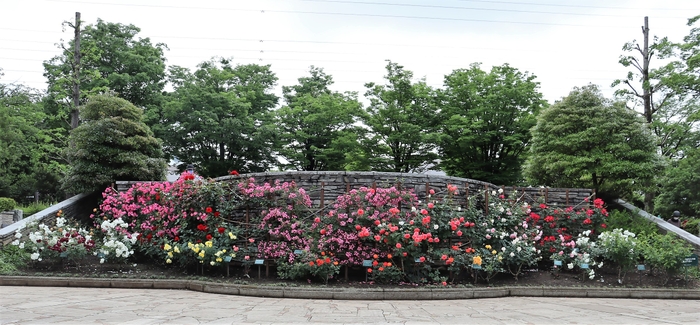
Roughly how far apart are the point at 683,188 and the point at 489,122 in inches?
250

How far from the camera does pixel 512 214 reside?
834cm

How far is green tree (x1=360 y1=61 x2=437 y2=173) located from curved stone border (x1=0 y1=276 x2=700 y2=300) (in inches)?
387

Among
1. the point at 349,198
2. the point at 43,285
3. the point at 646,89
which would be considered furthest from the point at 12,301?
the point at 646,89

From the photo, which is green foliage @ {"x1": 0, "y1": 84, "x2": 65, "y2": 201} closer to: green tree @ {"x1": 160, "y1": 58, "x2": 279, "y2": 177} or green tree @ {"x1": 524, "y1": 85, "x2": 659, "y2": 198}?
green tree @ {"x1": 160, "y1": 58, "x2": 279, "y2": 177}

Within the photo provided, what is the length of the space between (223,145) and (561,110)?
14.1m

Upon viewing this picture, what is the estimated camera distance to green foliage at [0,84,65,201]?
1873 cm

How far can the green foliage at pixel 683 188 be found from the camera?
44.5ft

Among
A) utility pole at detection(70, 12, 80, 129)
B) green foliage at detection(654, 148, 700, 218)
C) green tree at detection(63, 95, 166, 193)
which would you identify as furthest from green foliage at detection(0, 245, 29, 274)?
green foliage at detection(654, 148, 700, 218)

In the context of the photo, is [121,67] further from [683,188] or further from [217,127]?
[683,188]

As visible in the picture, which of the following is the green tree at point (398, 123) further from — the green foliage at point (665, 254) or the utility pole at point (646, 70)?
the green foliage at point (665, 254)

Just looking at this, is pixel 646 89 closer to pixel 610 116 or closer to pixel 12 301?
pixel 610 116

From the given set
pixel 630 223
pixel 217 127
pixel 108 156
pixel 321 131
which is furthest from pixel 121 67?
pixel 630 223

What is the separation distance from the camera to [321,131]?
19125 millimetres

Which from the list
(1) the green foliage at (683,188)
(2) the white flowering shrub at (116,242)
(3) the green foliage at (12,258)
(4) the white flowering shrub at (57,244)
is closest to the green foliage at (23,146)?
(3) the green foliage at (12,258)
